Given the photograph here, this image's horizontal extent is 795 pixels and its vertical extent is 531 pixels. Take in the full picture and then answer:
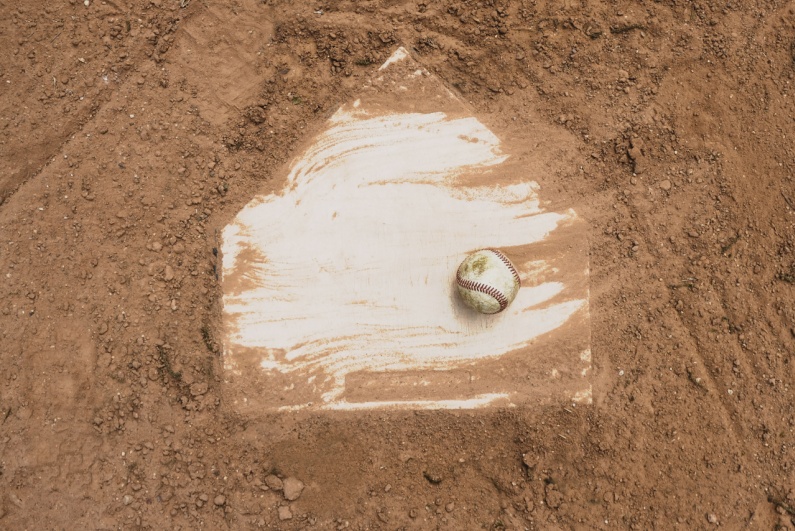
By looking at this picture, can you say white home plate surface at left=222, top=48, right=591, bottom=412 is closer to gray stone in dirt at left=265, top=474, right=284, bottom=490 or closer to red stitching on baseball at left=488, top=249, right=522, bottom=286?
red stitching on baseball at left=488, top=249, right=522, bottom=286

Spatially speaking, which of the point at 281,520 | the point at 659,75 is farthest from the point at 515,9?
the point at 281,520

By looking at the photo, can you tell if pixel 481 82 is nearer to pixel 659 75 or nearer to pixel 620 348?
pixel 659 75

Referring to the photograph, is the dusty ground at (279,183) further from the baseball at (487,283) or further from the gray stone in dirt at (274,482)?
the baseball at (487,283)

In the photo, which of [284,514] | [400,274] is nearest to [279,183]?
[400,274]

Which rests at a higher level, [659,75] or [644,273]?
[659,75]

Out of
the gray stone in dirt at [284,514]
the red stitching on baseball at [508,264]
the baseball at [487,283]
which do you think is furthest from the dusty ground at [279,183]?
the baseball at [487,283]

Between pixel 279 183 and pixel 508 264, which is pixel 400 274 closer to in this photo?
pixel 508 264
